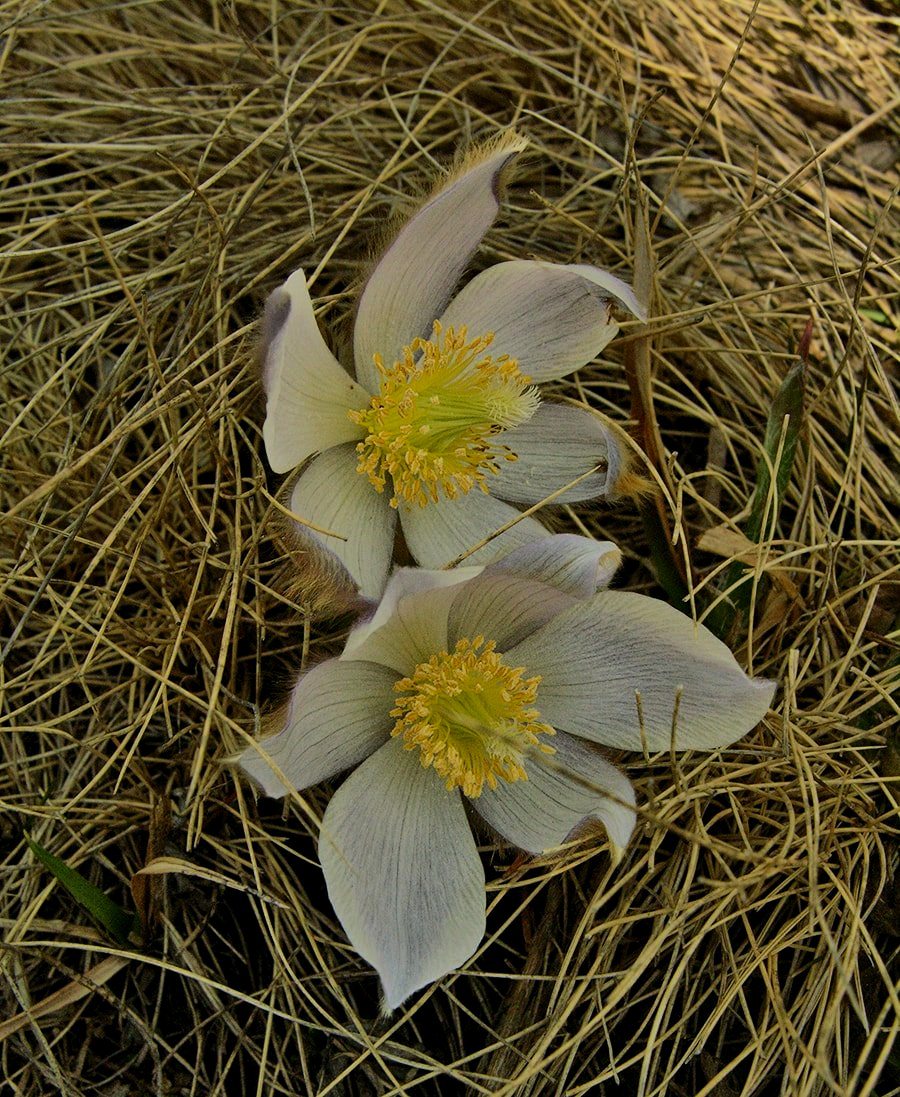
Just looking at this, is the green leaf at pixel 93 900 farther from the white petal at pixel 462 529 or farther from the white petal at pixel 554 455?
the white petal at pixel 554 455

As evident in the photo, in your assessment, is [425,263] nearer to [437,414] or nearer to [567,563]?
[437,414]

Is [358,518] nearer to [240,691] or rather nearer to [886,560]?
[240,691]

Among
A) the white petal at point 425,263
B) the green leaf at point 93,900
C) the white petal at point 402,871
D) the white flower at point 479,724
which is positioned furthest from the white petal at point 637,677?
the green leaf at point 93,900

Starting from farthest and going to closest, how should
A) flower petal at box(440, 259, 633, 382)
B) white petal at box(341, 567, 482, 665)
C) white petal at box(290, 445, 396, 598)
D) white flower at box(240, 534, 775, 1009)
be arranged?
flower petal at box(440, 259, 633, 382), white petal at box(290, 445, 396, 598), white flower at box(240, 534, 775, 1009), white petal at box(341, 567, 482, 665)

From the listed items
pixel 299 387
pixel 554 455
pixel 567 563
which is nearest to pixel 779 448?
pixel 554 455

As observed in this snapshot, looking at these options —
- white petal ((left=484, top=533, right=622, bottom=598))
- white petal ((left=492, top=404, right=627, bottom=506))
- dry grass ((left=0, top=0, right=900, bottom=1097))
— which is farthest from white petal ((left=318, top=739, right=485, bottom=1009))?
white petal ((left=492, top=404, right=627, bottom=506))

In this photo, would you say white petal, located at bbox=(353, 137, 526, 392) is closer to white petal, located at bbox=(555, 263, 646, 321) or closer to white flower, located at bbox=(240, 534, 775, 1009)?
white petal, located at bbox=(555, 263, 646, 321)
